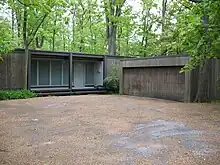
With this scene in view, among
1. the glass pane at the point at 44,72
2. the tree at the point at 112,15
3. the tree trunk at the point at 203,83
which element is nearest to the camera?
the tree trunk at the point at 203,83

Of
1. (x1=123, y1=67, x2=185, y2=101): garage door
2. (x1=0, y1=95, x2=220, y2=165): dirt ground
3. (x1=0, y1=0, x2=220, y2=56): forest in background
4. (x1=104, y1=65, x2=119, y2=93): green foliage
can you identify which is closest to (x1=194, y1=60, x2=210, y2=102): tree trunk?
(x1=123, y1=67, x2=185, y2=101): garage door

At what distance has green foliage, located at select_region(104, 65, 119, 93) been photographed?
17.4m

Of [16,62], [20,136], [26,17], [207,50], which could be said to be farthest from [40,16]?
[20,136]

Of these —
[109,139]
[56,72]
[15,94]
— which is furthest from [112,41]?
[109,139]

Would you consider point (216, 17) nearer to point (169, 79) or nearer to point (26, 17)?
point (169, 79)

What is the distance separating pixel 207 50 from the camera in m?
8.20

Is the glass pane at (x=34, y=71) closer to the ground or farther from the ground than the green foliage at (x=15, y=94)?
farther from the ground

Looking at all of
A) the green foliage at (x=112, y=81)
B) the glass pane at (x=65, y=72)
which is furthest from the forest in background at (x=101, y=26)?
the green foliage at (x=112, y=81)

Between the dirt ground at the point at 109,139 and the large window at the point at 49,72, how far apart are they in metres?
9.89

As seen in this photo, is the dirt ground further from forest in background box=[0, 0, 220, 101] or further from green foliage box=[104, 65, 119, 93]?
green foliage box=[104, 65, 119, 93]

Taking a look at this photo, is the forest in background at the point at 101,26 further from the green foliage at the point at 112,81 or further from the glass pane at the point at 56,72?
the green foliage at the point at 112,81

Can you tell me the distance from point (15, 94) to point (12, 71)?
1968 mm

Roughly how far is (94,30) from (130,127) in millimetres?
22424

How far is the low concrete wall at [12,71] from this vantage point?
14.4 meters
